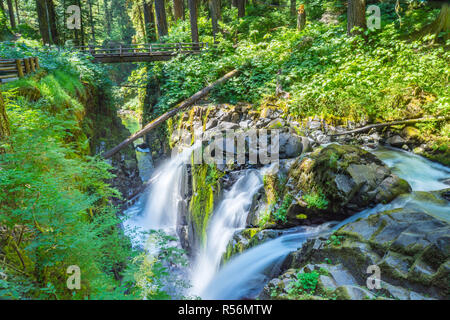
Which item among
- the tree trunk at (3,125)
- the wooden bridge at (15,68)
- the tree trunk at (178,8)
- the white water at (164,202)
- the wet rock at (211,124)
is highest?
the tree trunk at (178,8)

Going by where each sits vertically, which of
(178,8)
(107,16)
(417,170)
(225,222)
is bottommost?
(225,222)

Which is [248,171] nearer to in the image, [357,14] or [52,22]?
[357,14]

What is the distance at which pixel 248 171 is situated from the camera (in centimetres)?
788

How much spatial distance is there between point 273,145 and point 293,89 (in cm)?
399

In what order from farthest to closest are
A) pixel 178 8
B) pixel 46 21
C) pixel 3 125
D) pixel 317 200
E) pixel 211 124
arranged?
pixel 178 8, pixel 46 21, pixel 211 124, pixel 317 200, pixel 3 125

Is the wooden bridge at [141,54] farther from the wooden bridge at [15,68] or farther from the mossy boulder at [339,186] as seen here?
the mossy boulder at [339,186]

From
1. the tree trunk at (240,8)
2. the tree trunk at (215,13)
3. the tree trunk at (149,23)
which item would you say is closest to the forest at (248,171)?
the tree trunk at (215,13)

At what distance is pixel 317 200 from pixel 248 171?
99.9 inches

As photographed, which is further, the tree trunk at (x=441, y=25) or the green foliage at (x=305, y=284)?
the tree trunk at (x=441, y=25)

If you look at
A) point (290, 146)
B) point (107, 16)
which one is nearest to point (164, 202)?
point (290, 146)

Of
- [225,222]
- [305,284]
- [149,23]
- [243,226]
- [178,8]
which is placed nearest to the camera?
[305,284]

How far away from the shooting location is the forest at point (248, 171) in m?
3.90

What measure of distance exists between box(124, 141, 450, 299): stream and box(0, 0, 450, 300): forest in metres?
0.05
